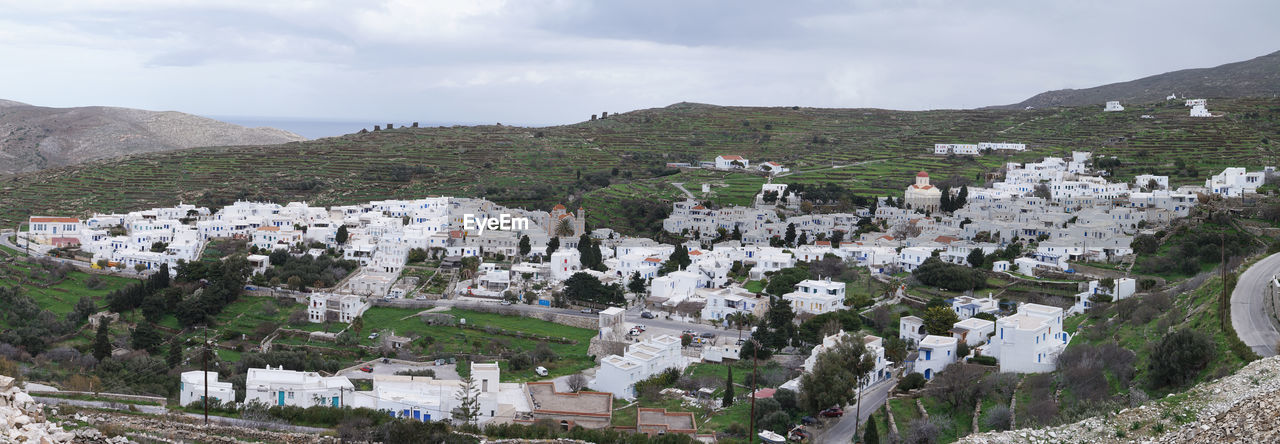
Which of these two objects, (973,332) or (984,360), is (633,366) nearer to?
(984,360)

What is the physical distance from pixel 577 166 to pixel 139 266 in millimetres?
31735

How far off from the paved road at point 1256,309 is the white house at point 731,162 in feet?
136

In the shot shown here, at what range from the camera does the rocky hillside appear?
9.71 meters

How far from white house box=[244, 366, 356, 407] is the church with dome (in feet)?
104

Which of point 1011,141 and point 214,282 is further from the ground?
point 1011,141

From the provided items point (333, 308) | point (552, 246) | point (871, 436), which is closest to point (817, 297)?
point (552, 246)

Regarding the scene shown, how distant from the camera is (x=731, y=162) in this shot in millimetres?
62969

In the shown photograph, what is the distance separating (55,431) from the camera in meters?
11.0

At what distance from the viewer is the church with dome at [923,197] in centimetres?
4591

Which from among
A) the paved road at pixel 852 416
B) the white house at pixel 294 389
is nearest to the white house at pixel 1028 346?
the paved road at pixel 852 416

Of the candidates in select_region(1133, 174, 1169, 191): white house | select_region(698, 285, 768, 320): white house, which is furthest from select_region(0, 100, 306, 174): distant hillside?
select_region(1133, 174, 1169, 191): white house

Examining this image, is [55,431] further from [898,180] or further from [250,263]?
[898,180]

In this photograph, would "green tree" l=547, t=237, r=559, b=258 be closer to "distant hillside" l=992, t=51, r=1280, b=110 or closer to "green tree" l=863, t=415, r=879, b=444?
"green tree" l=863, t=415, r=879, b=444

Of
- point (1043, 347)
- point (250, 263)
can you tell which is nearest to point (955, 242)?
point (1043, 347)
